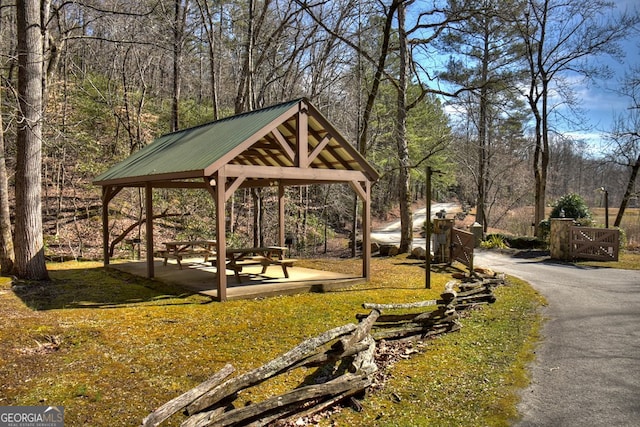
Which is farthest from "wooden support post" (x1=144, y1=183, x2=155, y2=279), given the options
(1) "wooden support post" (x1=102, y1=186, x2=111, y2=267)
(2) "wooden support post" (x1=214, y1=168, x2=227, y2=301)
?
(1) "wooden support post" (x1=102, y1=186, x2=111, y2=267)

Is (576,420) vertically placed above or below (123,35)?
below

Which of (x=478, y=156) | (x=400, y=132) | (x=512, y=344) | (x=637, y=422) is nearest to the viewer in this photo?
(x=637, y=422)

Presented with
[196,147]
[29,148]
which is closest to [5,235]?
[29,148]

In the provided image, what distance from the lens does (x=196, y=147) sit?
9.88 metres

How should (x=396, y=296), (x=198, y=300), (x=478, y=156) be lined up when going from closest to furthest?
(x=198, y=300)
(x=396, y=296)
(x=478, y=156)

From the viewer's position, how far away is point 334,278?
34.6 ft

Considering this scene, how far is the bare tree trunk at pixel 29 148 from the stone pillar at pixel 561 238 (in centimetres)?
1578

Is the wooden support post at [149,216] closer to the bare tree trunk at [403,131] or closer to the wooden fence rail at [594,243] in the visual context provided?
the bare tree trunk at [403,131]

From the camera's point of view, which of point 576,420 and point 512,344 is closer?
point 576,420

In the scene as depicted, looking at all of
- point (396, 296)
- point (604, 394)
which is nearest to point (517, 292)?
point (396, 296)

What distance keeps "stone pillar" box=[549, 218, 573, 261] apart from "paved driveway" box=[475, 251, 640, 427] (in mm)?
4848

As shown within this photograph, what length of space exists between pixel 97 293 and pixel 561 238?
14.9m

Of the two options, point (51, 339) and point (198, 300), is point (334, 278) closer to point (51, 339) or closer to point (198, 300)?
point (198, 300)

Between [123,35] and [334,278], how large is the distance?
13031 mm
